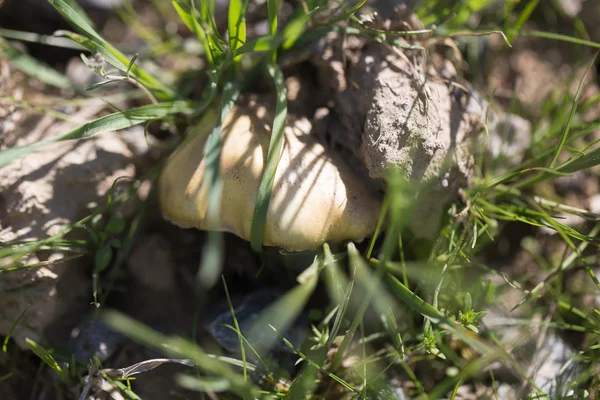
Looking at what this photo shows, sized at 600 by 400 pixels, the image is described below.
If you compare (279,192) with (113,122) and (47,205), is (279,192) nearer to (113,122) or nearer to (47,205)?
(113,122)

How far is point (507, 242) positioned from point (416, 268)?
63 centimetres

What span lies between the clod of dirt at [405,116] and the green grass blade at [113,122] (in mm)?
523

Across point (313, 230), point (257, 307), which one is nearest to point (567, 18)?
point (313, 230)

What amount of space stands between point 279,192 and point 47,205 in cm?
82

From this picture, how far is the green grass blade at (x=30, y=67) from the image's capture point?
1933mm

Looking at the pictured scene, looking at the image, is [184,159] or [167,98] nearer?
[184,159]

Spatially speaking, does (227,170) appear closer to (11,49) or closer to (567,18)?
(11,49)

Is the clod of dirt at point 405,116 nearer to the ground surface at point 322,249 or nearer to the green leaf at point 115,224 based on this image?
the ground surface at point 322,249

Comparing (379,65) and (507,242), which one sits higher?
(379,65)

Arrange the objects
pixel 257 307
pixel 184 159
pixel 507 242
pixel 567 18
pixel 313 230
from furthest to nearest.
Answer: pixel 567 18 → pixel 507 242 → pixel 257 307 → pixel 184 159 → pixel 313 230

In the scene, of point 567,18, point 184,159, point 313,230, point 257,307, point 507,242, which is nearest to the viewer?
point 313,230

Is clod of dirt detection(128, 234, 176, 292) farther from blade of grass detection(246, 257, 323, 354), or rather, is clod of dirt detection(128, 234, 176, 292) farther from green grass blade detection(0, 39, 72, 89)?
green grass blade detection(0, 39, 72, 89)

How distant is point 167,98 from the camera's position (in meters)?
1.84

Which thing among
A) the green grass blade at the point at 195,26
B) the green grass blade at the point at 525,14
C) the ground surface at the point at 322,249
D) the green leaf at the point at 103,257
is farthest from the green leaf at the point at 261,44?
the green grass blade at the point at 525,14
